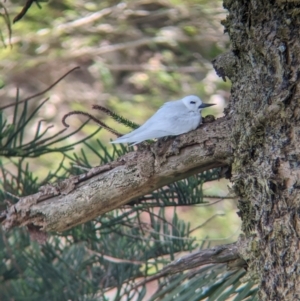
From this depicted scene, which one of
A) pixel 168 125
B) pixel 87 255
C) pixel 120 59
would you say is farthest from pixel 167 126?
pixel 120 59

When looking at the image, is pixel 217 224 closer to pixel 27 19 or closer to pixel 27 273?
pixel 27 19

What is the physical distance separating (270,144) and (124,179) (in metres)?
0.18

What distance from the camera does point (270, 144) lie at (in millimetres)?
708

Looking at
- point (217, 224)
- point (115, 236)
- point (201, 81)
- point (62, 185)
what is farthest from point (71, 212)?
point (201, 81)

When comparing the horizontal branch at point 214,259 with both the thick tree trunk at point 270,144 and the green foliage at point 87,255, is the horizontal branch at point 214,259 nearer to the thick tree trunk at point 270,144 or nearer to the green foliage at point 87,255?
the thick tree trunk at point 270,144

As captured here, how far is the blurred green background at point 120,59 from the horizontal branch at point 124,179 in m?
2.35

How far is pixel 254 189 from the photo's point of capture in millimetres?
719

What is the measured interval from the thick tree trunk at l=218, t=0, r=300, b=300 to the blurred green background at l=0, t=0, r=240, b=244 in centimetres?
240

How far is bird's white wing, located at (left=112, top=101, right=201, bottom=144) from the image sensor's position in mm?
761

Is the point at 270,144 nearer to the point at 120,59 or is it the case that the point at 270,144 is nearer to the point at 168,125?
the point at 168,125

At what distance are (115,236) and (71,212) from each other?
3.00 ft

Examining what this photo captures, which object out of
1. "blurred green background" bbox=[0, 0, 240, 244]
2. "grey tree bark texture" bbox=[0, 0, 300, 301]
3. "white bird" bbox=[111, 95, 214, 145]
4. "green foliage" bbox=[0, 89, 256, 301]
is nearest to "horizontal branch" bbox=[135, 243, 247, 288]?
"grey tree bark texture" bbox=[0, 0, 300, 301]

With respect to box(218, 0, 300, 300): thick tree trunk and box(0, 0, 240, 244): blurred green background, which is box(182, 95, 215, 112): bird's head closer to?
box(218, 0, 300, 300): thick tree trunk

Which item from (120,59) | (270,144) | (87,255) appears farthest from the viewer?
(120,59)
